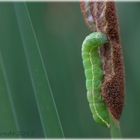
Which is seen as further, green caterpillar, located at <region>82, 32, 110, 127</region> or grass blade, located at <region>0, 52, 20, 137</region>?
grass blade, located at <region>0, 52, 20, 137</region>

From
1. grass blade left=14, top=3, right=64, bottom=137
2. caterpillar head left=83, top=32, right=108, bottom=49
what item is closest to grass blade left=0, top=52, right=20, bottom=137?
grass blade left=14, top=3, right=64, bottom=137

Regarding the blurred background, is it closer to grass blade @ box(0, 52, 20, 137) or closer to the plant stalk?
grass blade @ box(0, 52, 20, 137)

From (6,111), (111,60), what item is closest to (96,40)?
(111,60)

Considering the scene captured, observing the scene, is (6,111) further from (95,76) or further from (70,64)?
(70,64)

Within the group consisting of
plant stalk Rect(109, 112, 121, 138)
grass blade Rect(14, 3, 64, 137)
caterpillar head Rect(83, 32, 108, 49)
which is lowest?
plant stalk Rect(109, 112, 121, 138)

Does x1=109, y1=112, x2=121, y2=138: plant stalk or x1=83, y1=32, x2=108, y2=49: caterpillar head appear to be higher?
x1=83, y1=32, x2=108, y2=49: caterpillar head

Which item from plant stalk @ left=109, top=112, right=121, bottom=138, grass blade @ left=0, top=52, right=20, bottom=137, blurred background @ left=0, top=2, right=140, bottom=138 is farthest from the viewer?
blurred background @ left=0, top=2, right=140, bottom=138

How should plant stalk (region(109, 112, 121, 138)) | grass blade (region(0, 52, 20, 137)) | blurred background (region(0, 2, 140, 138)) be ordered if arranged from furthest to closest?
blurred background (region(0, 2, 140, 138))
grass blade (region(0, 52, 20, 137))
plant stalk (region(109, 112, 121, 138))
